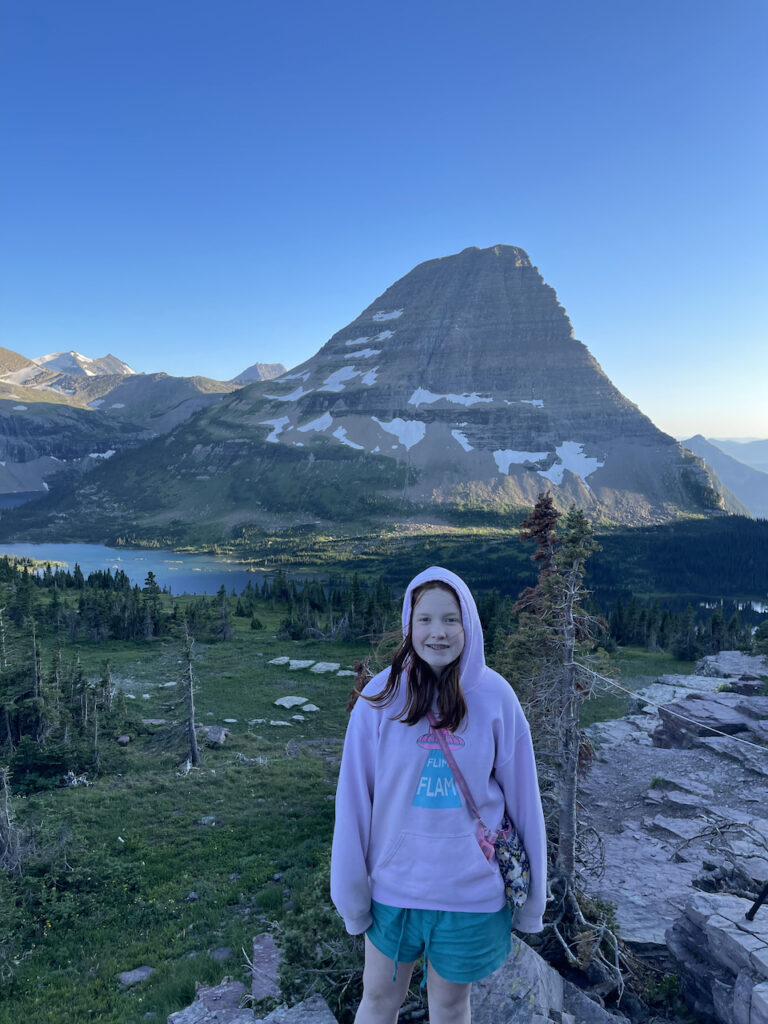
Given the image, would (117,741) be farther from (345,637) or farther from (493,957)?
(345,637)

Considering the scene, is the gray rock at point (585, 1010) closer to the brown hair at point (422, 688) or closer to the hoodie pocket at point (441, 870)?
the hoodie pocket at point (441, 870)

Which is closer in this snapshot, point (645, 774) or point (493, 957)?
point (493, 957)

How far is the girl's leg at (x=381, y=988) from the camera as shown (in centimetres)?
340

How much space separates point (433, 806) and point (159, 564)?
16155 centimetres

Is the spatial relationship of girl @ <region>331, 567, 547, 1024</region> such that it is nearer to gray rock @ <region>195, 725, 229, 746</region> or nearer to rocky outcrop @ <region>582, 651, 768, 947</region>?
rocky outcrop @ <region>582, 651, 768, 947</region>

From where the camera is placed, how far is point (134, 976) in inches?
340

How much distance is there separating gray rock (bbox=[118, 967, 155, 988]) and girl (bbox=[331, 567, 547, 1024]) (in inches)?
300

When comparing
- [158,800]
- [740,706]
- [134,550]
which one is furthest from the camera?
[134,550]

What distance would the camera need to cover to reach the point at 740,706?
21.5 metres

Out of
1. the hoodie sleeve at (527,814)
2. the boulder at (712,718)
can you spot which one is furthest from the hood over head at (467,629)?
the boulder at (712,718)

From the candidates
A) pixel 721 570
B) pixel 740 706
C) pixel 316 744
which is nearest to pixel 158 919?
pixel 316 744

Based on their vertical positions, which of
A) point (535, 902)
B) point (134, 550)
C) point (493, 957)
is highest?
point (535, 902)

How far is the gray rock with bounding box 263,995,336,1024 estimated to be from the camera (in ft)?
15.9

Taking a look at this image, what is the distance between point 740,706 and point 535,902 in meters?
23.6
